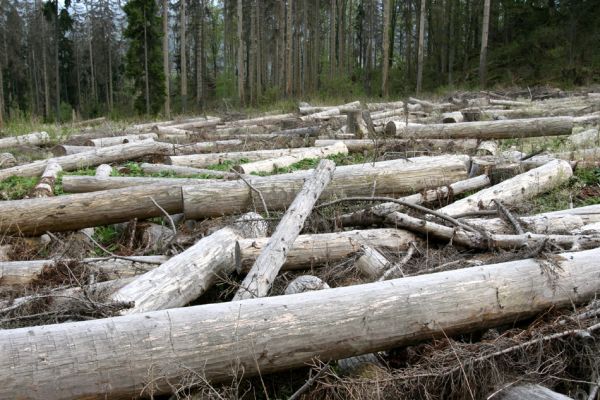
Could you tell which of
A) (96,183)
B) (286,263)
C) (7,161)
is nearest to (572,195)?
(286,263)

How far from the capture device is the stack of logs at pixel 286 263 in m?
2.73

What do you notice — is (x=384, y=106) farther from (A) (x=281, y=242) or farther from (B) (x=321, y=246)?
(A) (x=281, y=242)

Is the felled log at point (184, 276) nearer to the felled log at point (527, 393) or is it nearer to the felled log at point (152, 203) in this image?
the felled log at point (152, 203)

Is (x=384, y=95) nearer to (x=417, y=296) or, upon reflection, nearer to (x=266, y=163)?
(x=266, y=163)

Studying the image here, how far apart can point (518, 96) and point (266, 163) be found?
44.0 ft

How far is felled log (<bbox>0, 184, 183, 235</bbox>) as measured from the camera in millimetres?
5711

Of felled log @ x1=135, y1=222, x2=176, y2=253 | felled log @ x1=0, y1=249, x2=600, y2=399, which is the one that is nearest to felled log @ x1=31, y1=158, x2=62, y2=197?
felled log @ x1=135, y1=222, x2=176, y2=253

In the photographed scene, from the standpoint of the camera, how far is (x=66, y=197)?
5.95 metres

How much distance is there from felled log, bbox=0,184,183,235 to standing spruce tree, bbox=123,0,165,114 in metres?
21.5

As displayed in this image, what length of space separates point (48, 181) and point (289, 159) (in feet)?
12.1

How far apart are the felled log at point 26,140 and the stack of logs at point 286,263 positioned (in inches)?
137

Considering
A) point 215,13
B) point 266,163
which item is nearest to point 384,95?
point 266,163

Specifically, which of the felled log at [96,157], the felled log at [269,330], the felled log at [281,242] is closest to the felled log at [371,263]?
the felled log at [281,242]

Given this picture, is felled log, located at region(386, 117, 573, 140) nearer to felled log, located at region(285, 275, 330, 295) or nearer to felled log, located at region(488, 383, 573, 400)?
felled log, located at region(285, 275, 330, 295)
